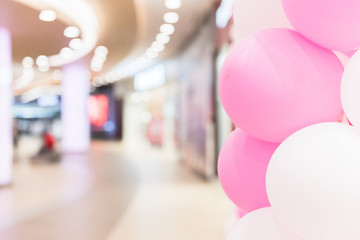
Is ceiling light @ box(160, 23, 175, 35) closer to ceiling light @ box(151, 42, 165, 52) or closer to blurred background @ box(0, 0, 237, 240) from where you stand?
blurred background @ box(0, 0, 237, 240)

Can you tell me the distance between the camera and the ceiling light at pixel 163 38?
280 inches

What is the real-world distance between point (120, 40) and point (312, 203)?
6.65m

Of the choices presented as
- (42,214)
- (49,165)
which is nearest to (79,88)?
(49,165)

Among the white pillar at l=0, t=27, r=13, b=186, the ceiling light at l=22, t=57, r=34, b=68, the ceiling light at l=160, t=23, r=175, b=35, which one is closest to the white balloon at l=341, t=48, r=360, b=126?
the ceiling light at l=160, t=23, r=175, b=35

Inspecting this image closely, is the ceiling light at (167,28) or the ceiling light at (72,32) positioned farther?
the ceiling light at (167,28)

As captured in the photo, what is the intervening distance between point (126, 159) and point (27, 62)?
3.47 m

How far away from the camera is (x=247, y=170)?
54.4 inches

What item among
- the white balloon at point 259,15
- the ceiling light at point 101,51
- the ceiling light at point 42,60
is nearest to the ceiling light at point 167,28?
the ceiling light at point 101,51

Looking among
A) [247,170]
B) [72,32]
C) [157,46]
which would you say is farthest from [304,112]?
[157,46]

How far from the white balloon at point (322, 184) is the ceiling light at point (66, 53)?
23.1ft

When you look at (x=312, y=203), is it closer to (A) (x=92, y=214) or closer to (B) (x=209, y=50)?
(A) (x=92, y=214)

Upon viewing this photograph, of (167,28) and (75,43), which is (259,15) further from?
(75,43)

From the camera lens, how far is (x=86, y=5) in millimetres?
5199

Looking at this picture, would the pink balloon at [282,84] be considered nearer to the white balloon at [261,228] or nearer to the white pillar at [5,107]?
the white balloon at [261,228]
